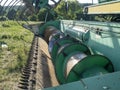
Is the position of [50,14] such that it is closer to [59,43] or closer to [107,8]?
[107,8]

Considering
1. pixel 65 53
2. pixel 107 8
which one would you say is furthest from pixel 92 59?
pixel 107 8

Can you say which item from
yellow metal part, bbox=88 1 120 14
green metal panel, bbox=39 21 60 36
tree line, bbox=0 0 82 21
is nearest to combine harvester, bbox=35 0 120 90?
yellow metal part, bbox=88 1 120 14

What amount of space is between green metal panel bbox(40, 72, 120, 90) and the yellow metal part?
3.54 metres

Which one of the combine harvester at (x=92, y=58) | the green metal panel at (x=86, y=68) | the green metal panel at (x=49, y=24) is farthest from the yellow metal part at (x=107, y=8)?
the green metal panel at (x=49, y=24)

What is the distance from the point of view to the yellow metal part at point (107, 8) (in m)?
6.15

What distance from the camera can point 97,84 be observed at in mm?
2711

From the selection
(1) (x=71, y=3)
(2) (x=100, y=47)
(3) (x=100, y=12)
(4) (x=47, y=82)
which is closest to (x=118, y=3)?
(2) (x=100, y=47)

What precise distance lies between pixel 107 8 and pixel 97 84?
4653mm

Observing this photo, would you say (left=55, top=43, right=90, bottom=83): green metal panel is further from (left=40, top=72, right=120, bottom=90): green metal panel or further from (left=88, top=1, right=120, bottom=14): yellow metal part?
(left=40, top=72, right=120, bottom=90): green metal panel

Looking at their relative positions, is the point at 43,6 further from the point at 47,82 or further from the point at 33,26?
the point at 47,82

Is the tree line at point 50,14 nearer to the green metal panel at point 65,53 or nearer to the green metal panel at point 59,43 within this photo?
the green metal panel at point 59,43

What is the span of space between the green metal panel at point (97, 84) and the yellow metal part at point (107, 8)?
3541 millimetres

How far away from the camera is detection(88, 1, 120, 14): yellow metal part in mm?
6146

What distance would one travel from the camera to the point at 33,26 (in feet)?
45.0
